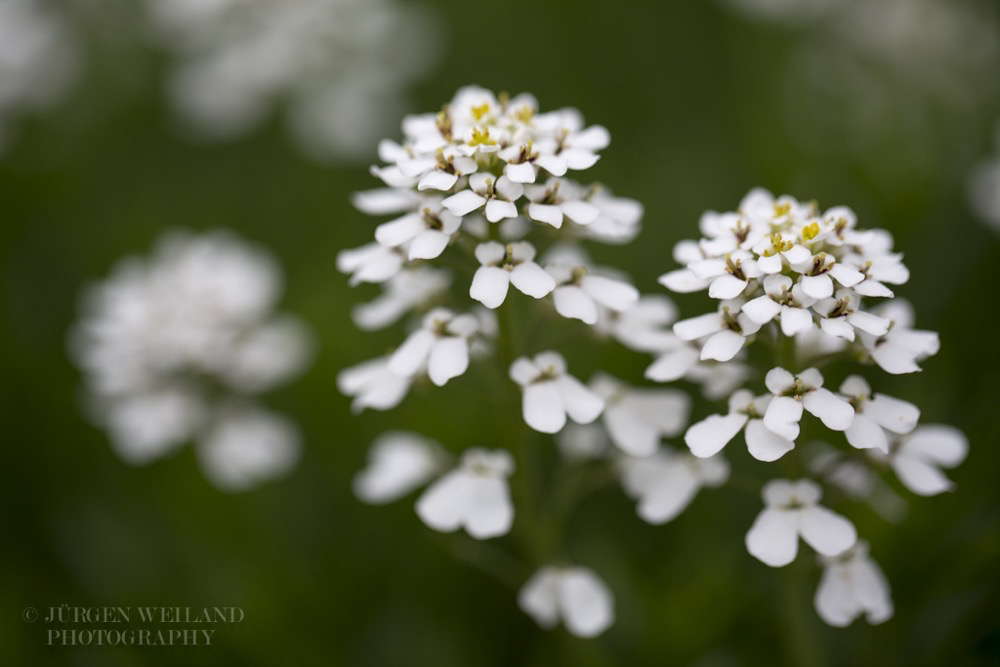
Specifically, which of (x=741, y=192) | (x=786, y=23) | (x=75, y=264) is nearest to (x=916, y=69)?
(x=786, y=23)

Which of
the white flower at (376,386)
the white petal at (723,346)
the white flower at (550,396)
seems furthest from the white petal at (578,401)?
the white flower at (376,386)

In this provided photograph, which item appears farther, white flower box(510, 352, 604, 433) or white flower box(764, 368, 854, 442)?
white flower box(510, 352, 604, 433)

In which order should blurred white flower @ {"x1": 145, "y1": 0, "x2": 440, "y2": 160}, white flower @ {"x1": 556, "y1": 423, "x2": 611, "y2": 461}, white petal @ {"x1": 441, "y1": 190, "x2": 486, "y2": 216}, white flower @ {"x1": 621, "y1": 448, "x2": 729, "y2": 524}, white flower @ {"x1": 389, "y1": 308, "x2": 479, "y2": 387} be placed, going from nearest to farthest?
white petal @ {"x1": 441, "y1": 190, "x2": 486, "y2": 216}, white flower @ {"x1": 389, "y1": 308, "x2": 479, "y2": 387}, white flower @ {"x1": 621, "y1": 448, "x2": 729, "y2": 524}, white flower @ {"x1": 556, "y1": 423, "x2": 611, "y2": 461}, blurred white flower @ {"x1": 145, "y1": 0, "x2": 440, "y2": 160}

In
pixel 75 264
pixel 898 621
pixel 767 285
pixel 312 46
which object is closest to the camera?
pixel 767 285

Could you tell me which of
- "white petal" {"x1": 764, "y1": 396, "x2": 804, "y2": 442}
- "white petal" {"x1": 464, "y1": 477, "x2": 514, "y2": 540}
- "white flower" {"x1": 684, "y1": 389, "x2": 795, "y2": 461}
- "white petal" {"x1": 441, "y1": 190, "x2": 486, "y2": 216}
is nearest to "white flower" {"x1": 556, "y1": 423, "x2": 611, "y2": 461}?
"white petal" {"x1": 464, "y1": 477, "x2": 514, "y2": 540}

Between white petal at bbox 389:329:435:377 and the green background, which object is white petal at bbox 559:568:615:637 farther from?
white petal at bbox 389:329:435:377

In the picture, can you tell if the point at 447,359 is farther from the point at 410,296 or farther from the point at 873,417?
the point at 873,417

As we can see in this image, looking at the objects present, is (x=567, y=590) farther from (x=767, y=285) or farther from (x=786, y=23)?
(x=786, y=23)
